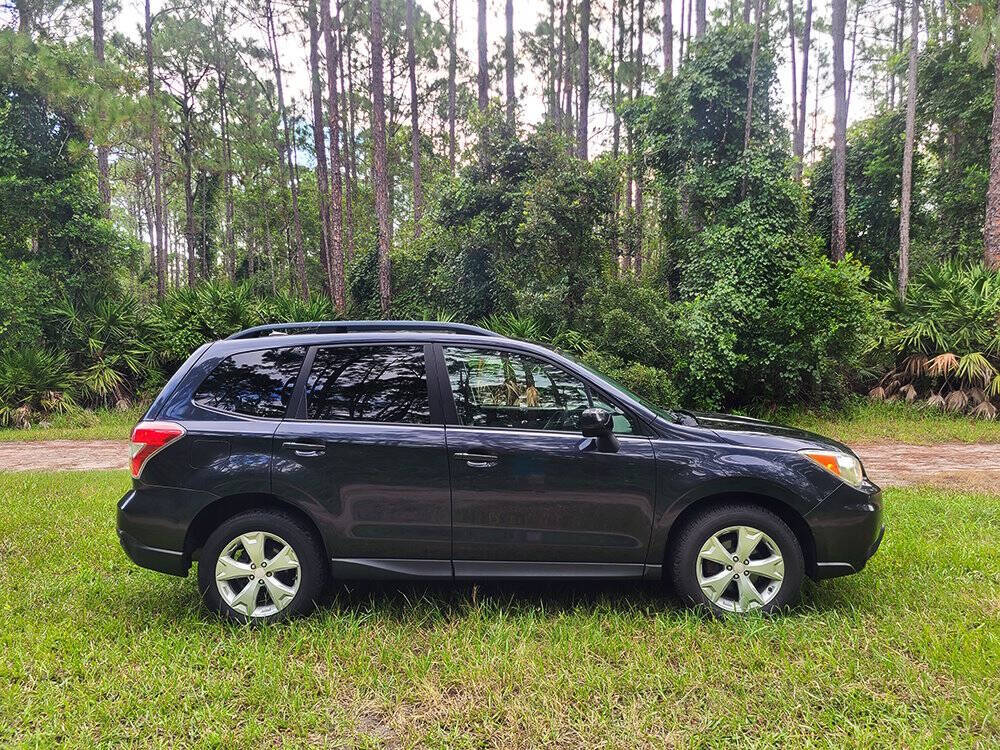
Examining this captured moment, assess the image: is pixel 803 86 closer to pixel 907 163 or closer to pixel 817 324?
Answer: pixel 907 163


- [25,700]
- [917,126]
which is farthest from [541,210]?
[917,126]

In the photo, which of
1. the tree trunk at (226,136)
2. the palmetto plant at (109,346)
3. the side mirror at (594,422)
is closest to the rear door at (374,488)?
the side mirror at (594,422)

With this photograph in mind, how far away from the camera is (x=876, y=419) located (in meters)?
10.8

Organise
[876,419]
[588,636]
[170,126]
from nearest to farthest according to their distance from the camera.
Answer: [588,636], [876,419], [170,126]

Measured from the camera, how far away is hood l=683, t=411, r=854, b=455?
3.39m

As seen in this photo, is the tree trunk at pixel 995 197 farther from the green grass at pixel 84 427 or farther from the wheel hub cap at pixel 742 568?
the green grass at pixel 84 427

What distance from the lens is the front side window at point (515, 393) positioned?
3.44 meters

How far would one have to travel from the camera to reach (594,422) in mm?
3189

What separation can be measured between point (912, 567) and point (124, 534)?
495 centimetres

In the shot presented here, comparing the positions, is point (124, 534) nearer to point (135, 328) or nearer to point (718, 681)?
point (718, 681)

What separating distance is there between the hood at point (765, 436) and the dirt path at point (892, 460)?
3.96m

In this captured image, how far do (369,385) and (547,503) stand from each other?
4.03ft

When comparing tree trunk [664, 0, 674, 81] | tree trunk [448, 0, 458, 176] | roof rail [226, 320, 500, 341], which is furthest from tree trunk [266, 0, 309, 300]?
roof rail [226, 320, 500, 341]

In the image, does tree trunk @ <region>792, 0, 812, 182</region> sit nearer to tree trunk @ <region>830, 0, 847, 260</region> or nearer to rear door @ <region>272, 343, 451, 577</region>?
tree trunk @ <region>830, 0, 847, 260</region>
